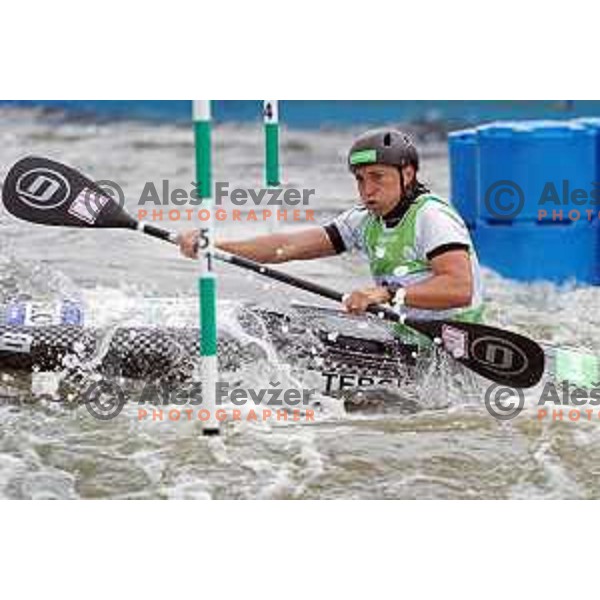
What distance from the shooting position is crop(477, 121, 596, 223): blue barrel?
516 centimetres

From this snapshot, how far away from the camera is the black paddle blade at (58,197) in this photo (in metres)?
3.81

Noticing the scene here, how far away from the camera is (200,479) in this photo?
3.55 m

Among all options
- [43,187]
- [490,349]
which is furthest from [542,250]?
[43,187]

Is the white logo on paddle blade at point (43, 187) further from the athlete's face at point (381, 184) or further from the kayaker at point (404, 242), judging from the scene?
the athlete's face at point (381, 184)

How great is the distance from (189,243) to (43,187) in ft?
1.61

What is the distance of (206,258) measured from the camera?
354 centimetres

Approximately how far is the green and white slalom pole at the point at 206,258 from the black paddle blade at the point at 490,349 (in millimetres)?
556

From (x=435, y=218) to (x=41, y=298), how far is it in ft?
4.64

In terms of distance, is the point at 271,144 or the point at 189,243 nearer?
the point at 189,243

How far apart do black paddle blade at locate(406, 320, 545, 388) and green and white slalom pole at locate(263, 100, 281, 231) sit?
61cm

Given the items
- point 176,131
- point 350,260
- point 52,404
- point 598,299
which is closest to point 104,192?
point 52,404

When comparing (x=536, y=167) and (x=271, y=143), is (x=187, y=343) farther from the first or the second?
(x=536, y=167)

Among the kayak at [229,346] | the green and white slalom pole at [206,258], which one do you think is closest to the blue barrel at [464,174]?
the kayak at [229,346]

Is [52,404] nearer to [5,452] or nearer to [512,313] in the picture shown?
[5,452]
